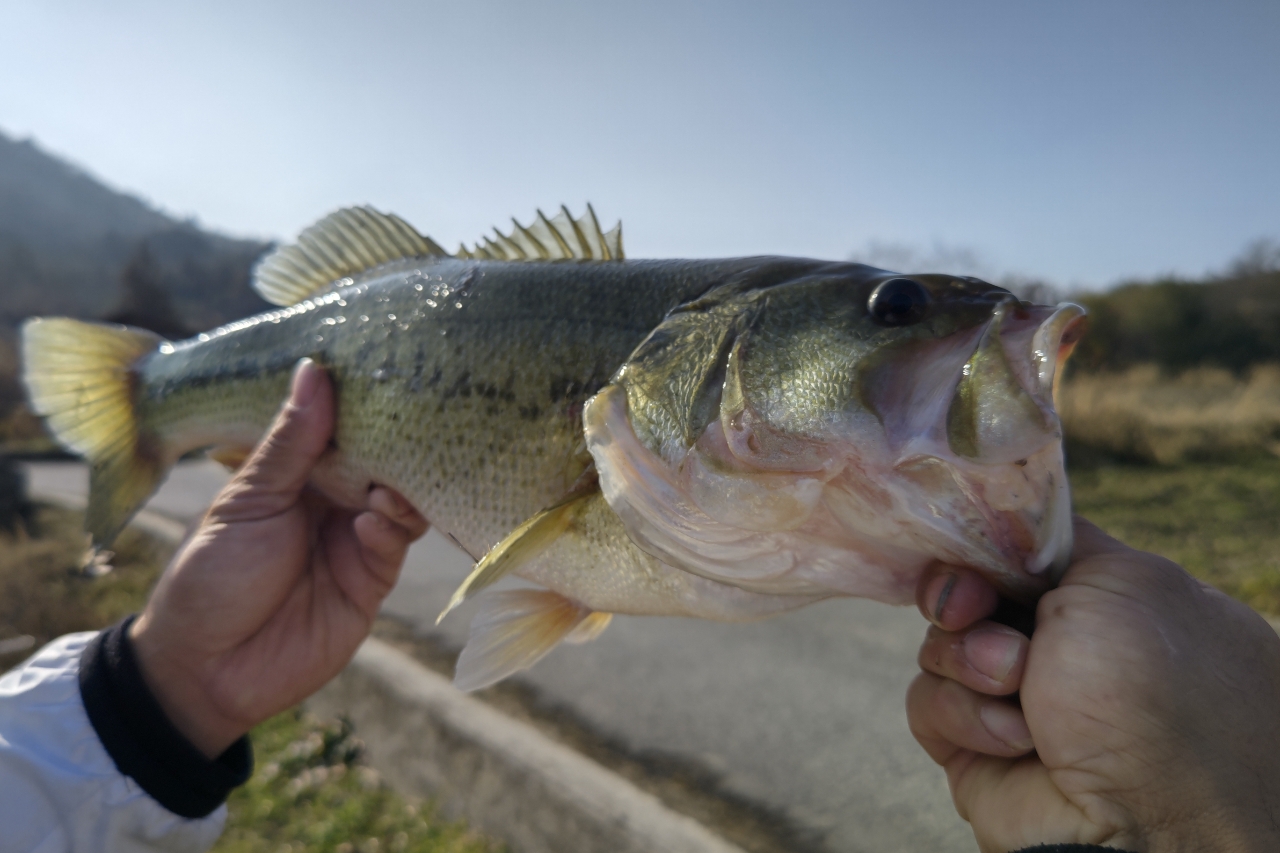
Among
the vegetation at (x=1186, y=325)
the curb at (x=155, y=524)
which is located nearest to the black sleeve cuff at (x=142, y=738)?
the curb at (x=155, y=524)

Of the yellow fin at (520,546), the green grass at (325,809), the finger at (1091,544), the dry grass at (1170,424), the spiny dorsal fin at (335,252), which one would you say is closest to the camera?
the finger at (1091,544)

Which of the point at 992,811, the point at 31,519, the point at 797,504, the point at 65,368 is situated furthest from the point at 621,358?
the point at 31,519

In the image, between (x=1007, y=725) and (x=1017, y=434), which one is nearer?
(x=1017, y=434)

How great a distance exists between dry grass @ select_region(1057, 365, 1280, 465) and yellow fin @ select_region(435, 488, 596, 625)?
10.1 metres

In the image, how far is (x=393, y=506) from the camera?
87.0 inches

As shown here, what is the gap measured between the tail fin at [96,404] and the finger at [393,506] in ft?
3.45

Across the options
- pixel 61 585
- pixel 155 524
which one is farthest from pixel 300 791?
pixel 155 524

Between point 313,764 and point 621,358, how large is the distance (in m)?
3.63

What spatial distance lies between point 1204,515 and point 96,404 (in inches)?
342

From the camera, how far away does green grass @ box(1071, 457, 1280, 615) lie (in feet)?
16.2

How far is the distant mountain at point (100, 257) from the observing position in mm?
33281

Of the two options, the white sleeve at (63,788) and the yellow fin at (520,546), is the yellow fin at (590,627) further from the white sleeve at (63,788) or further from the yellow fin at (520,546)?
the white sleeve at (63,788)

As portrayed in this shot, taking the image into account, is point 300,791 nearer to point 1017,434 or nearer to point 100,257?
point 1017,434

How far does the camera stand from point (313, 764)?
13.0 feet
